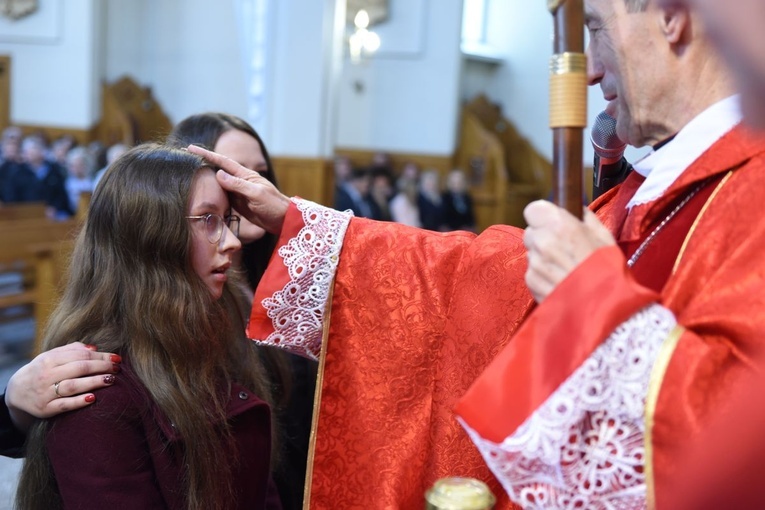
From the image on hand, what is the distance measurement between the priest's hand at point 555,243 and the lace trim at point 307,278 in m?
0.69

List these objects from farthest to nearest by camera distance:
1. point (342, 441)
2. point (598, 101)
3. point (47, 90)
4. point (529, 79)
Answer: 1. point (529, 79)
2. point (47, 90)
3. point (598, 101)
4. point (342, 441)

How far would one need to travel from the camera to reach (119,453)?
57.1 inches

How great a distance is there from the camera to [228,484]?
162 cm

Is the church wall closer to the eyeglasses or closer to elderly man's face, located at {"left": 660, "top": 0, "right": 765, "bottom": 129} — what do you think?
the eyeglasses

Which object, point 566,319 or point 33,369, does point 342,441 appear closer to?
point 33,369

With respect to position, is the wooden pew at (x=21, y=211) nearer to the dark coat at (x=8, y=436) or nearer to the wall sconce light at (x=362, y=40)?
the wall sconce light at (x=362, y=40)

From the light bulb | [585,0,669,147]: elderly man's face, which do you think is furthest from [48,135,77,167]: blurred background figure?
[585,0,669,147]: elderly man's face

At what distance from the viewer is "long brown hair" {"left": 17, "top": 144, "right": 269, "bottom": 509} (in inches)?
61.2

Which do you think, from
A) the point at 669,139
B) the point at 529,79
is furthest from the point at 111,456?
the point at 529,79

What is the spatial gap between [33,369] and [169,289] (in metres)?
0.29

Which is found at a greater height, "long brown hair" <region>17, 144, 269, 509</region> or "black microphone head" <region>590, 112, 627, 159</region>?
"black microphone head" <region>590, 112, 627, 159</region>

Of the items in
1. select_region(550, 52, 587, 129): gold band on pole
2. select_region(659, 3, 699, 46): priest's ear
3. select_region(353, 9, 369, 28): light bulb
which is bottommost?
select_region(550, 52, 587, 129): gold band on pole

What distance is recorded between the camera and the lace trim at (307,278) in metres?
1.74

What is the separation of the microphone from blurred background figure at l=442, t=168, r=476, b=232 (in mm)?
8250
